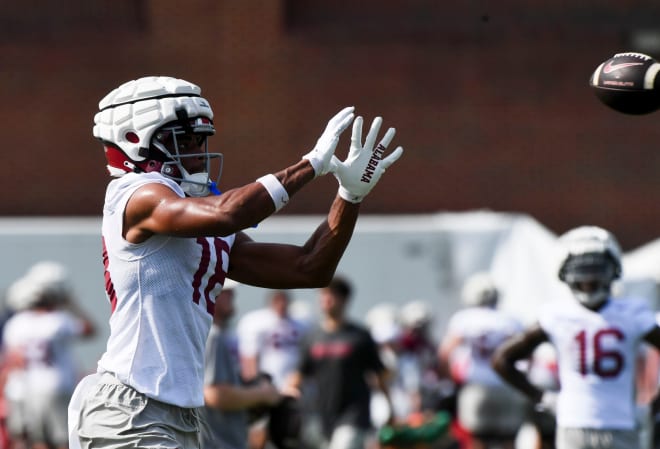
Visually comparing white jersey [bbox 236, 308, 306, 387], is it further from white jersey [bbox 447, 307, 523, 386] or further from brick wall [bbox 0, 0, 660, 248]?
brick wall [bbox 0, 0, 660, 248]

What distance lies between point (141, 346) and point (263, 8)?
16.1 metres

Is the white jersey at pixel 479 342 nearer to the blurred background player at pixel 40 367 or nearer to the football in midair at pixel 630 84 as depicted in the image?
the blurred background player at pixel 40 367

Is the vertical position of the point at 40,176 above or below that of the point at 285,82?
below

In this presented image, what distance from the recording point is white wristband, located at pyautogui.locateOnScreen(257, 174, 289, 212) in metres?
4.16

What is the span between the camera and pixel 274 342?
468 inches

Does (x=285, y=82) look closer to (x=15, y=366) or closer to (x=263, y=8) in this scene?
(x=263, y=8)

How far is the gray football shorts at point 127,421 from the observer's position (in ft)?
14.0

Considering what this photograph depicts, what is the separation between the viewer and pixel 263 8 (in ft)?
65.6

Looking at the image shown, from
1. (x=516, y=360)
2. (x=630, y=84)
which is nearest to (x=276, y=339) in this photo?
(x=516, y=360)

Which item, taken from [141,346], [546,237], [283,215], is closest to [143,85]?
[141,346]

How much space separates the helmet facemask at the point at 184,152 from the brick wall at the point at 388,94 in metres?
15.4

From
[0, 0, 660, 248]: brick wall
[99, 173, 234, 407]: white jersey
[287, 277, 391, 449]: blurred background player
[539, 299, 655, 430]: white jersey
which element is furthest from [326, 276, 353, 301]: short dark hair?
[0, 0, 660, 248]: brick wall

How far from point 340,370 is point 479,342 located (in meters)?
1.33

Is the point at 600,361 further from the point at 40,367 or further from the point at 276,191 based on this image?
the point at 40,367
